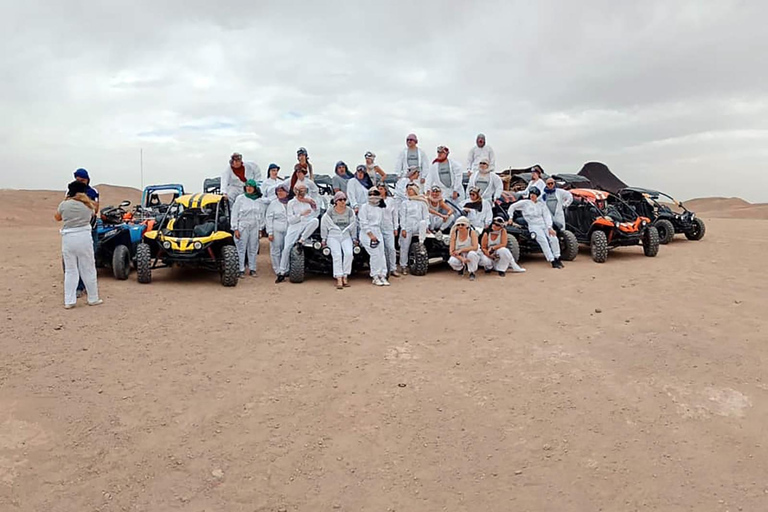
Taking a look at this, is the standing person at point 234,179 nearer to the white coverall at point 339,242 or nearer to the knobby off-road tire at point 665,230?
the white coverall at point 339,242

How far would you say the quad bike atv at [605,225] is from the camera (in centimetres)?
1091

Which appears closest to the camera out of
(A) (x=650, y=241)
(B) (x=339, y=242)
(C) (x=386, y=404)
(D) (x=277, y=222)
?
(C) (x=386, y=404)

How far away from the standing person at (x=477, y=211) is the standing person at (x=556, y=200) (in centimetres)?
153

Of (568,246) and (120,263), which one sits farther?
(568,246)

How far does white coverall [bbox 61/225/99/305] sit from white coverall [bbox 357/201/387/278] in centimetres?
394

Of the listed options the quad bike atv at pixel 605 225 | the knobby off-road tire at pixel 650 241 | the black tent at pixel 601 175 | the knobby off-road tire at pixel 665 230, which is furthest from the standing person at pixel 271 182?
the black tent at pixel 601 175

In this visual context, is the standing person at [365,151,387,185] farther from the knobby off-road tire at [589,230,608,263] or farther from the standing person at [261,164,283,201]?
the knobby off-road tire at [589,230,608,263]

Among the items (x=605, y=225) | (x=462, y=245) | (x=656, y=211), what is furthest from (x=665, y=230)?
(x=462, y=245)

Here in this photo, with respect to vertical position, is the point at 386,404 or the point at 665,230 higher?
the point at 665,230

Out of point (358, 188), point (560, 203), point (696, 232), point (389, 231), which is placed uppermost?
point (358, 188)

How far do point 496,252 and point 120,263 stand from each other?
6.01 meters

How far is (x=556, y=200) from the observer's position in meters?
11.4

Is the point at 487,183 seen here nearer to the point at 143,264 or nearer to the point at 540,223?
the point at 540,223

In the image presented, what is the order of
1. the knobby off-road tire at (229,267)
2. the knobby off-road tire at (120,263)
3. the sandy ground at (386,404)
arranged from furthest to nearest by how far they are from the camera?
the knobby off-road tire at (120,263), the knobby off-road tire at (229,267), the sandy ground at (386,404)
